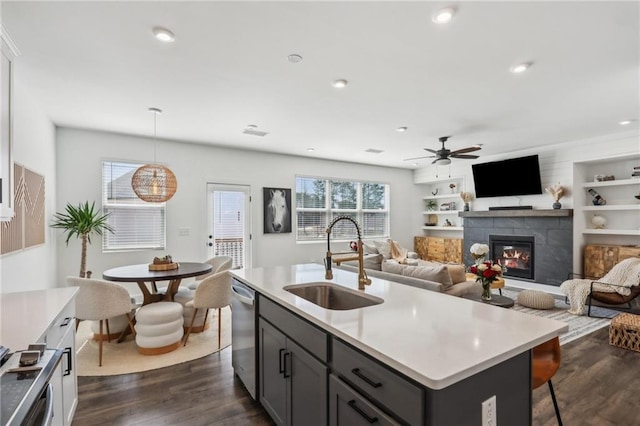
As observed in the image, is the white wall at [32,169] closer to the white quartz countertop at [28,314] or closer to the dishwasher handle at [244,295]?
the white quartz countertop at [28,314]

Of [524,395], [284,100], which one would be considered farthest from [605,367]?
[284,100]

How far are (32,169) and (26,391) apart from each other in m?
3.59

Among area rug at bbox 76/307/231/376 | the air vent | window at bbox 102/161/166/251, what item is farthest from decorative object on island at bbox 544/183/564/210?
window at bbox 102/161/166/251

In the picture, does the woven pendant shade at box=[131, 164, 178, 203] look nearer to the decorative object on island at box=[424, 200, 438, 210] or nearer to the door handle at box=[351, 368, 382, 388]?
the door handle at box=[351, 368, 382, 388]

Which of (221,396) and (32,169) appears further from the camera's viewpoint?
(32,169)

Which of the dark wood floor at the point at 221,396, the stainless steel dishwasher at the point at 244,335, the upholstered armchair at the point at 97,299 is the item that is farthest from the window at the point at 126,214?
the stainless steel dishwasher at the point at 244,335

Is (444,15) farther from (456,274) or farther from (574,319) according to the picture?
(574,319)

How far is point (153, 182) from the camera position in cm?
404

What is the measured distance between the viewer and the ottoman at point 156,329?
323 cm

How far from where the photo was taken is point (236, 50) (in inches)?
103

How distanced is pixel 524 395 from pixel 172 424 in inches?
84.6

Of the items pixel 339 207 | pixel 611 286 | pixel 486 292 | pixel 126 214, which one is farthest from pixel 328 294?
pixel 339 207

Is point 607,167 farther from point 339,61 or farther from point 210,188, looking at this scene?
point 210,188

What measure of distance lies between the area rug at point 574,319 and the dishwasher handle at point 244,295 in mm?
3444
